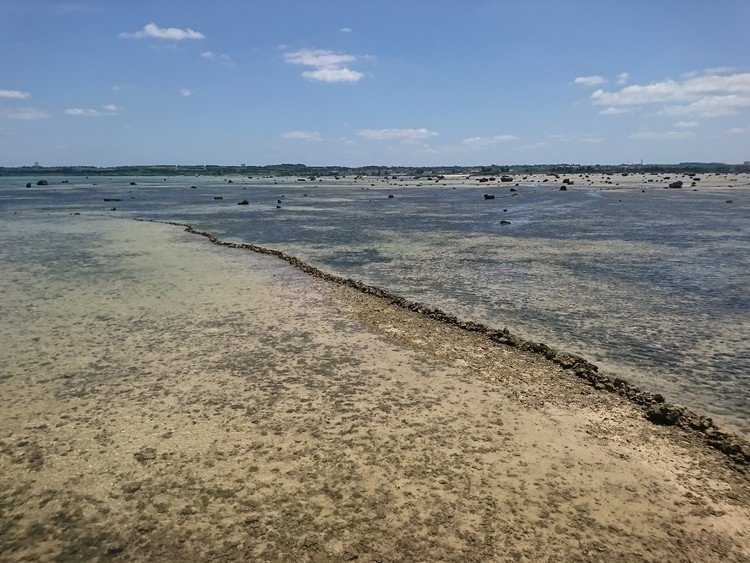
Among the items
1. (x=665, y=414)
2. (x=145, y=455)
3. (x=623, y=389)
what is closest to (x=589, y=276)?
(x=623, y=389)

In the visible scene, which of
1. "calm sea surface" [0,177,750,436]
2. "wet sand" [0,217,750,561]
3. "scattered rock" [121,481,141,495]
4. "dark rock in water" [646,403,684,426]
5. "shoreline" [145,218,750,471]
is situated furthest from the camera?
"calm sea surface" [0,177,750,436]

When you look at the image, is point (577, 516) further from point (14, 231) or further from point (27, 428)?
point (14, 231)

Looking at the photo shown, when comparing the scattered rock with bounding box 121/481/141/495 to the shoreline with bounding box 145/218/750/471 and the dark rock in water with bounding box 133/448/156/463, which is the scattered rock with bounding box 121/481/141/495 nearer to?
the dark rock in water with bounding box 133/448/156/463

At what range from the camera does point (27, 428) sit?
782 cm

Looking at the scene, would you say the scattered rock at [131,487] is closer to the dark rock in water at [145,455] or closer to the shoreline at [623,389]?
the dark rock in water at [145,455]

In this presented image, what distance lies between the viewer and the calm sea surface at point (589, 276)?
1063 cm

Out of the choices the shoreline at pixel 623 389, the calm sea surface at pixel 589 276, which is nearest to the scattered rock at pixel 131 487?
the shoreline at pixel 623 389

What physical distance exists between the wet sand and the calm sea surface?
199 cm

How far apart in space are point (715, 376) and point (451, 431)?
578 centimetres

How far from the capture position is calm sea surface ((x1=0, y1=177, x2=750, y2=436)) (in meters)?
10.6

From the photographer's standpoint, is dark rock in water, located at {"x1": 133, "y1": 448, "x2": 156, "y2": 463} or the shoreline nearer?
dark rock in water, located at {"x1": 133, "y1": 448, "x2": 156, "y2": 463}

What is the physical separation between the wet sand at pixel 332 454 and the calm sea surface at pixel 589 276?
1.99 meters

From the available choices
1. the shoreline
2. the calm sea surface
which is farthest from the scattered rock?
the calm sea surface

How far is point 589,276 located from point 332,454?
Result: 14847 mm
